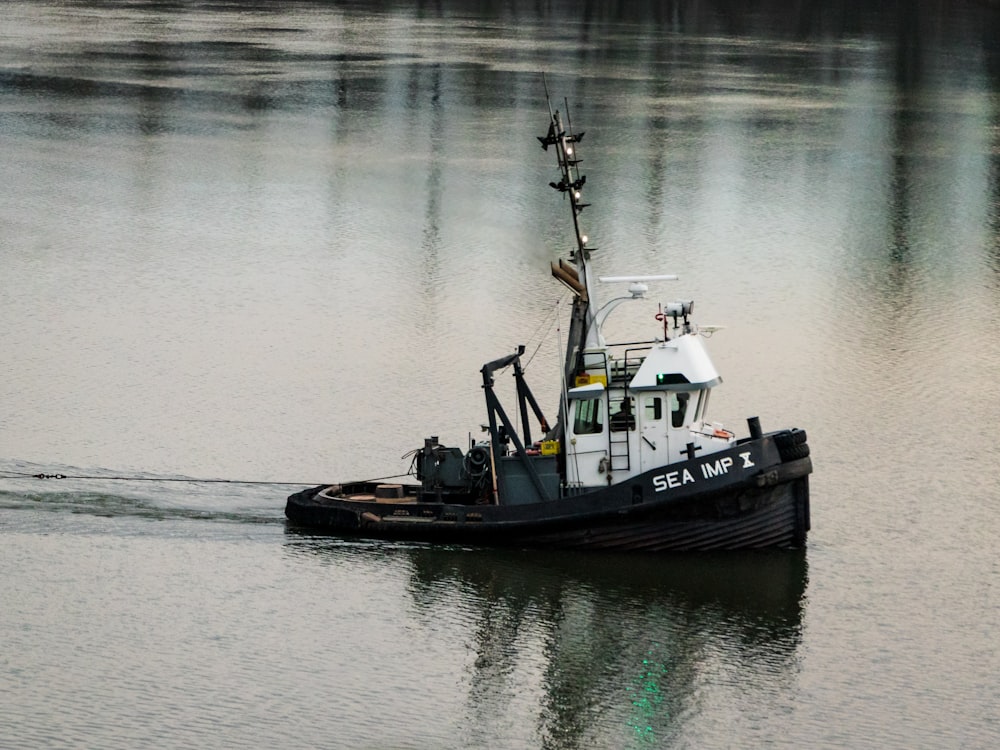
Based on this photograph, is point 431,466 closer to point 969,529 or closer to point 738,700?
point 738,700

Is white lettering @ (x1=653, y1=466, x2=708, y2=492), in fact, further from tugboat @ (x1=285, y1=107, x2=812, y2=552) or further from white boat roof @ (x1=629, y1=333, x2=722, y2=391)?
white boat roof @ (x1=629, y1=333, x2=722, y2=391)

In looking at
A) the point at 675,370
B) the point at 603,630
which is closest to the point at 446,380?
the point at 675,370

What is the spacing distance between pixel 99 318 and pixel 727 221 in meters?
16.8

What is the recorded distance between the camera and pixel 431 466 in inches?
994

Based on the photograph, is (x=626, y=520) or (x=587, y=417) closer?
(x=626, y=520)

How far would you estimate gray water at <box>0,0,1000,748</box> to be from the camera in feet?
70.7

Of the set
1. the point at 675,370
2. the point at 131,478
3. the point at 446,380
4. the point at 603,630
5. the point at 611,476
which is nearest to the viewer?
the point at 603,630

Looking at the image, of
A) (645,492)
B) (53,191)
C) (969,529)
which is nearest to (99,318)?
(53,191)

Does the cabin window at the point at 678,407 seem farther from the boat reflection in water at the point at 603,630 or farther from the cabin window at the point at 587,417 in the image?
the boat reflection in water at the point at 603,630

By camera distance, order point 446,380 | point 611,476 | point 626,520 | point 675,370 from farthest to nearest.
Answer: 1. point 446,380
2. point 611,476
3. point 675,370
4. point 626,520

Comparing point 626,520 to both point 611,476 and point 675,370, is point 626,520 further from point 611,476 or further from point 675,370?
point 675,370

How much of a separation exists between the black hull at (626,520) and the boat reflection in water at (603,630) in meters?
0.20

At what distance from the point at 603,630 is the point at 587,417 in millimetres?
3164

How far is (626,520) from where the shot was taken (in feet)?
79.7
